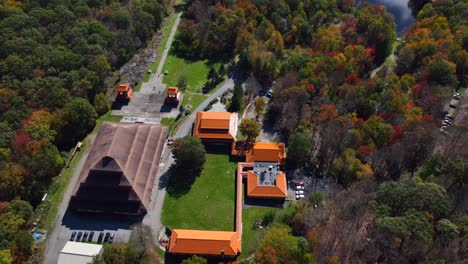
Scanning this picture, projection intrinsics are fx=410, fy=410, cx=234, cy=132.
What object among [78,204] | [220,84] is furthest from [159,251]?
[220,84]

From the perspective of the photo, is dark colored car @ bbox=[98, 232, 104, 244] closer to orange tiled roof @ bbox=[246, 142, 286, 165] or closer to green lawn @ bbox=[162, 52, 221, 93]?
orange tiled roof @ bbox=[246, 142, 286, 165]

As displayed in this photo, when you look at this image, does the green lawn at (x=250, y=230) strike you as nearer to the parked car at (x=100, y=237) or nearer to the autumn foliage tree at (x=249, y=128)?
the autumn foliage tree at (x=249, y=128)

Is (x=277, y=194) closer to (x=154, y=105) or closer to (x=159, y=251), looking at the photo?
(x=159, y=251)

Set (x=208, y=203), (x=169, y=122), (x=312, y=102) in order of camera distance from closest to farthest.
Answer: (x=208, y=203), (x=312, y=102), (x=169, y=122)

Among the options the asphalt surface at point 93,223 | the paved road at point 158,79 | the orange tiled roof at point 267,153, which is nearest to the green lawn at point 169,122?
the asphalt surface at point 93,223

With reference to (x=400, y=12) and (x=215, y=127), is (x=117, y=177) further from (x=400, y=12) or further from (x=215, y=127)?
(x=400, y=12)

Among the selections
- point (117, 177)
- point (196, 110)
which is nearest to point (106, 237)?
point (117, 177)
